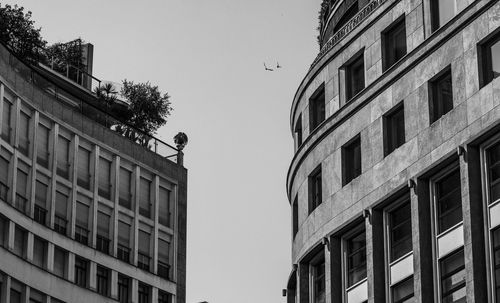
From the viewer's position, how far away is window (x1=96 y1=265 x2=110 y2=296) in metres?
86.1

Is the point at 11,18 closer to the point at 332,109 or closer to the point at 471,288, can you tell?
the point at 332,109

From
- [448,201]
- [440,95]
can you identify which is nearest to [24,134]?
[440,95]

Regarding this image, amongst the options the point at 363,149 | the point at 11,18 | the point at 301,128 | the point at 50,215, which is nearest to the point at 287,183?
the point at 301,128

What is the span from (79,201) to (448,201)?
33.7 meters

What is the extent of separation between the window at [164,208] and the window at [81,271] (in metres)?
8.34

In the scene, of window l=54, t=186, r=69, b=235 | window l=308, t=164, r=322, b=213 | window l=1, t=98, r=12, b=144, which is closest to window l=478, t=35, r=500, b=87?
window l=308, t=164, r=322, b=213

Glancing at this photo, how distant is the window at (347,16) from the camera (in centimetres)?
Answer: 6750

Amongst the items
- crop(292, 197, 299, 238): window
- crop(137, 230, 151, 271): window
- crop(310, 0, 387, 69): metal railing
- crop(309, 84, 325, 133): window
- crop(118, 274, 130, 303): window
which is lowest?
crop(292, 197, 299, 238): window

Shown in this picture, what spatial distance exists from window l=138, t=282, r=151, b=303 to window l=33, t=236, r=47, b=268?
337 inches

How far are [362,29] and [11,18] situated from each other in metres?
28.2

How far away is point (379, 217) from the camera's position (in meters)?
60.2

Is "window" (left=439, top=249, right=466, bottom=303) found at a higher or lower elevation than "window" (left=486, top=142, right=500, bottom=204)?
lower

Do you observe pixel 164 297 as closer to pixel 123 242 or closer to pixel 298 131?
pixel 123 242

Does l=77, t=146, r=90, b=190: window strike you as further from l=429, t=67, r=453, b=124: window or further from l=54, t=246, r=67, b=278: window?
l=429, t=67, r=453, b=124: window
